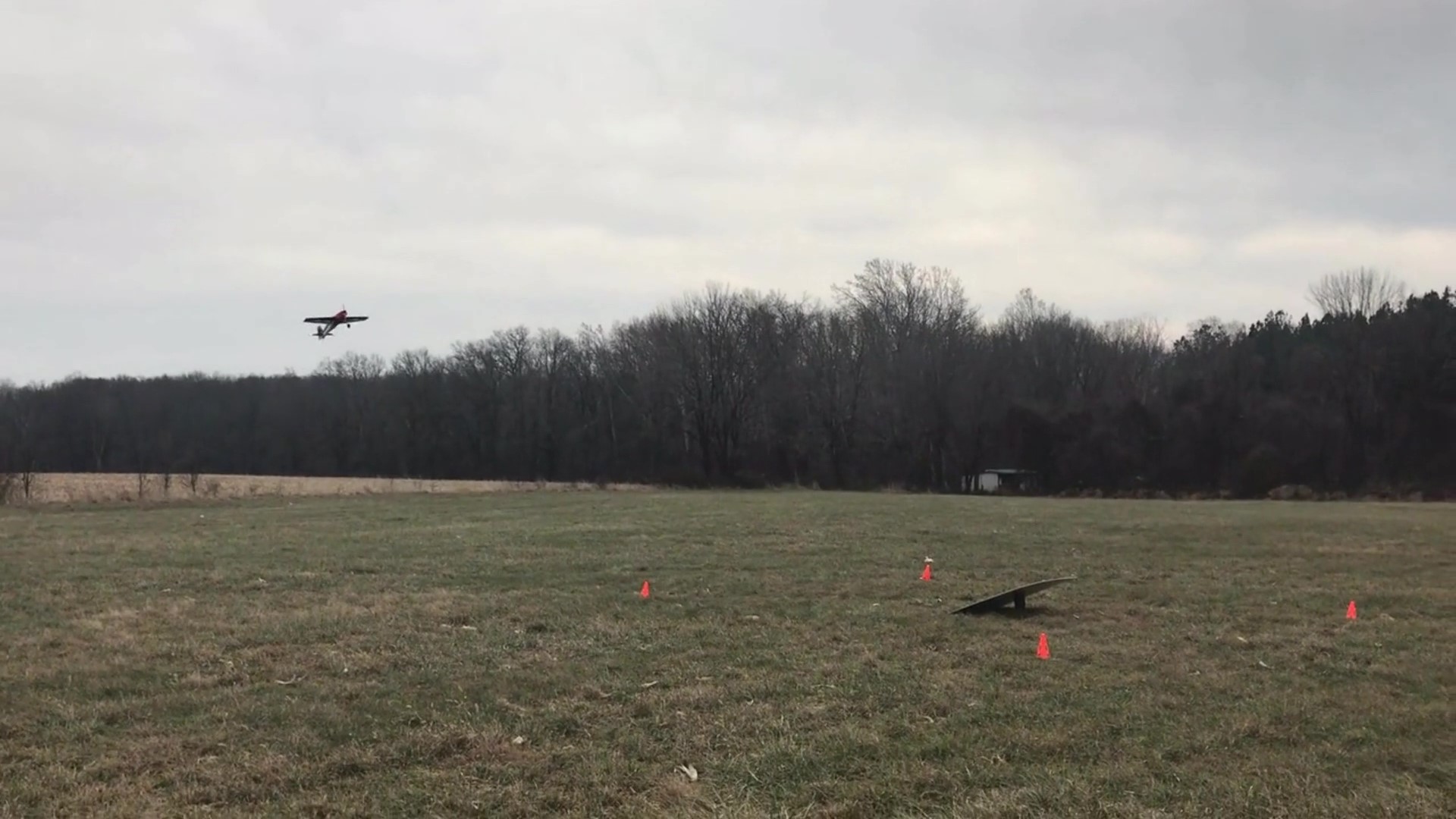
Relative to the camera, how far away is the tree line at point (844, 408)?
57.2 meters

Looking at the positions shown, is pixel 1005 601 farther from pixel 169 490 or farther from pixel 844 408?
pixel 844 408

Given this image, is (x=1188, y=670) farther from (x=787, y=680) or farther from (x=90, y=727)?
(x=90, y=727)

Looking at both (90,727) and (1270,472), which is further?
(1270,472)

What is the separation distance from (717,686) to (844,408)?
203 feet

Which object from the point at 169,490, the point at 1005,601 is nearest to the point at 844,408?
the point at 169,490

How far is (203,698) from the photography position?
6.84 meters

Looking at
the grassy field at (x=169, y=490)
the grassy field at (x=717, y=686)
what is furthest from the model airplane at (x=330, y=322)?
the grassy field at (x=169, y=490)

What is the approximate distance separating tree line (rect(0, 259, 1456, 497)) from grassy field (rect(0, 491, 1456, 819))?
32.4 m

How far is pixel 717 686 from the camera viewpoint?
736 centimetres

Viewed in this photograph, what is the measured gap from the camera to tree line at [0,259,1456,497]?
5722 centimetres

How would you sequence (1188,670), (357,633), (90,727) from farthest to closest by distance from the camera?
(357,633) → (1188,670) → (90,727)

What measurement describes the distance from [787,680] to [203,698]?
4240 millimetres

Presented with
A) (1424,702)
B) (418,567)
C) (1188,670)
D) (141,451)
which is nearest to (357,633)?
(418,567)

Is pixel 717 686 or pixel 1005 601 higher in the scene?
pixel 1005 601
